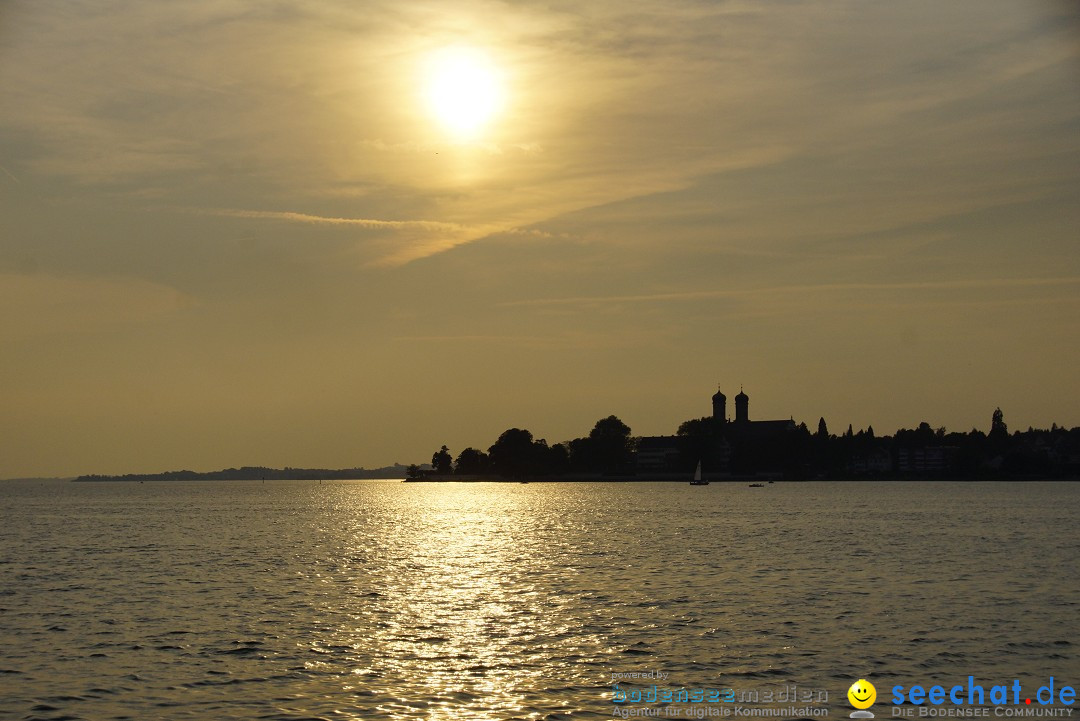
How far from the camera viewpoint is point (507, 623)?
48781mm

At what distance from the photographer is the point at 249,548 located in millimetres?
98062

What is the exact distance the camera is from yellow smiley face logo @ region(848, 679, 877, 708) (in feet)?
109

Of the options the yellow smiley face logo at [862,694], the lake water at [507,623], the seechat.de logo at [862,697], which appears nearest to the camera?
the seechat.de logo at [862,697]

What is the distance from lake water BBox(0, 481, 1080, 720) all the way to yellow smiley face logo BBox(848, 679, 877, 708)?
1.15 feet

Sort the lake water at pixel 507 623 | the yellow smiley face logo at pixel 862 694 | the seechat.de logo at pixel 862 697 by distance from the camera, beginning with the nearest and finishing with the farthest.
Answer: the seechat.de logo at pixel 862 697 < the yellow smiley face logo at pixel 862 694 < the lake water at pixel 507 623

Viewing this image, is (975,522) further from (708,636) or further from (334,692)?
(334,692)

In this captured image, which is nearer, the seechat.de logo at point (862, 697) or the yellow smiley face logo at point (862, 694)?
the seechat.de logo at point (862, 697)

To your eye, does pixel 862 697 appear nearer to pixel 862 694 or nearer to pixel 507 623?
pixel 862 694

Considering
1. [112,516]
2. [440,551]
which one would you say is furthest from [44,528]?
[440,551]

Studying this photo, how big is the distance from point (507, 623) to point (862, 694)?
18374mm

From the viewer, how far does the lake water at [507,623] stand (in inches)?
1384

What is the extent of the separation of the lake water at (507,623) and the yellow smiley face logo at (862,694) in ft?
1.15

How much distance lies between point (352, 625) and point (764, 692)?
20.5m

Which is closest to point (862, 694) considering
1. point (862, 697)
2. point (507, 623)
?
point (862, 697)
